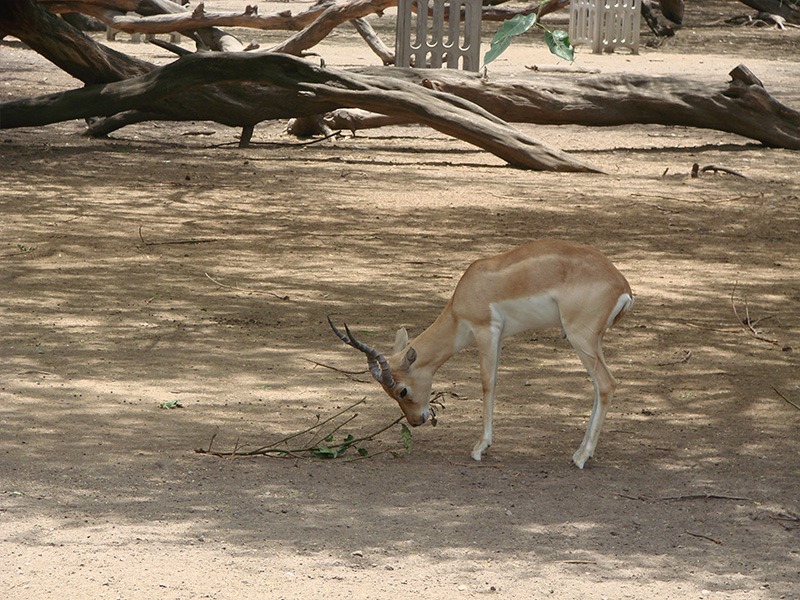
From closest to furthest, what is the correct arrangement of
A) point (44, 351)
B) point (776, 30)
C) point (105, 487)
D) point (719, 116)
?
point (105, 487), point (44, 351), point (719, 116), point (776, 30)

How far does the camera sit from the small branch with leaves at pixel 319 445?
18.0 ft

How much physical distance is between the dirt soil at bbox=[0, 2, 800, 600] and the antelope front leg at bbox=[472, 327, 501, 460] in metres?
0.11

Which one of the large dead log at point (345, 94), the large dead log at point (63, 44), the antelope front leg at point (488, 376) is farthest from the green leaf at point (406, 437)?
the large dead log at point (63, 44)

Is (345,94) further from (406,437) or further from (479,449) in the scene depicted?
(479,449)

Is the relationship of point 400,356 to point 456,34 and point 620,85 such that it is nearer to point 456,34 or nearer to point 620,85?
point 620,85

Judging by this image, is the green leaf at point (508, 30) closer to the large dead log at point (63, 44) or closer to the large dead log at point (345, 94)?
the large dead log at point (345, 94)

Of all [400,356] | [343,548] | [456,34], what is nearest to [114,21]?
[456,34]

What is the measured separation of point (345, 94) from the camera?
12.8 meters

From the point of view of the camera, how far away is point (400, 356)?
565cm

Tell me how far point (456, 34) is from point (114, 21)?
16.4 ft

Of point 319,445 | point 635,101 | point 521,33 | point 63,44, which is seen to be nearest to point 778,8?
point 635,101

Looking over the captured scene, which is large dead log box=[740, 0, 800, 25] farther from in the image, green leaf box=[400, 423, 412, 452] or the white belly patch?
green leaf box=[400, 423, 412, 452]

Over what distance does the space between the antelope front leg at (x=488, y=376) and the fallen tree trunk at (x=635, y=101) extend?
28.5 feet

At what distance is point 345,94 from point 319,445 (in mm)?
7732
